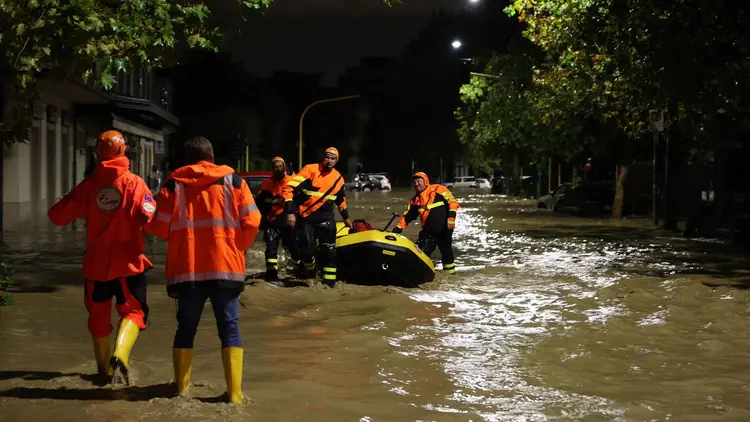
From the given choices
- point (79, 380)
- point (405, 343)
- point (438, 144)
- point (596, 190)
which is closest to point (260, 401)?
point (79, 380)

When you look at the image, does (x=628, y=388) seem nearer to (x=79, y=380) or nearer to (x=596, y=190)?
(x=79, y=380)

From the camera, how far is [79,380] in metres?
6.77

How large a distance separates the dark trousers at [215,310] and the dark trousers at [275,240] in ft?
19.6

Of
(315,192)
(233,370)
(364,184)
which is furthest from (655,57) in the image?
(364,184)

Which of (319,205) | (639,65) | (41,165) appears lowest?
(319,205)

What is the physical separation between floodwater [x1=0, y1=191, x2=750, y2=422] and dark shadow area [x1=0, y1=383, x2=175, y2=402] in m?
0.02

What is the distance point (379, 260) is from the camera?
12.3 m

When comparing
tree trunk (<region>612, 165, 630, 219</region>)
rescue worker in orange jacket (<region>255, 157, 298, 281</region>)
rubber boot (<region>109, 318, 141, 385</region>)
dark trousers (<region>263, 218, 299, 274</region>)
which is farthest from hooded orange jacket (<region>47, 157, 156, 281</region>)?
tree trunk (<region>612, 165, 630, 219</region>)

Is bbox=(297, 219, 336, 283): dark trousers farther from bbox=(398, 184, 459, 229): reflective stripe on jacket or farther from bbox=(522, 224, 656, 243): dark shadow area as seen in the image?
bbox=(522, 224, 656, 243): dark shadow area

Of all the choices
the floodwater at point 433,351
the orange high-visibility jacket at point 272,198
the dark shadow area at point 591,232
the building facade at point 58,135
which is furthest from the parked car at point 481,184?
the orange high-visibility jacket at point 272,198

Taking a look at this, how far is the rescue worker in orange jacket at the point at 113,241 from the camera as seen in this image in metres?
6.41

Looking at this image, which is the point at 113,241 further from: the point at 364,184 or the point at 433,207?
the point at 364,184

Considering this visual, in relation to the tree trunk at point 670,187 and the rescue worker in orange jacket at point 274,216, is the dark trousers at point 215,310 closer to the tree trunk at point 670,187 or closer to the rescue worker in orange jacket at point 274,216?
the rescue worker in orange jacket at point 274,216

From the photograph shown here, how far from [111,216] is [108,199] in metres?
0.12
